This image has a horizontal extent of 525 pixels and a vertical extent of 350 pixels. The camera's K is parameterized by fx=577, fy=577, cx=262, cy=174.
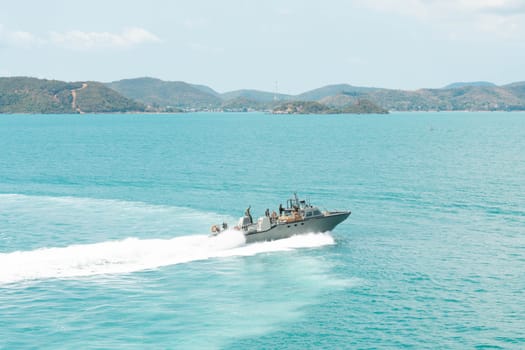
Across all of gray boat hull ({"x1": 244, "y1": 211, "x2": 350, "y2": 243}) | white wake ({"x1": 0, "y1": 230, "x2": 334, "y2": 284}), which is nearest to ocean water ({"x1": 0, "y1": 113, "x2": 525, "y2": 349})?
white wake ({"x1": 0, "y1": 230, "x2": 334, "y2": 284})

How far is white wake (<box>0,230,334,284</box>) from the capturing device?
45.0 m

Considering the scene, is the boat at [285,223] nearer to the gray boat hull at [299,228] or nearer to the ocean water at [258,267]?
the gray boat hull at [299,228]

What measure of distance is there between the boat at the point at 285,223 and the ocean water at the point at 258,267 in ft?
3.14

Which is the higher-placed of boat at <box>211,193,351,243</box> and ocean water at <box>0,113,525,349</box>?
boat at <box>211,193,351,243</box>

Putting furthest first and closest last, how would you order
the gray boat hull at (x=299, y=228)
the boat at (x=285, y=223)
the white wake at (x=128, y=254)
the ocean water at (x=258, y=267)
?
the gray boat hull at (x=299, y=228)
the boat at (x=285, y=223)
the white wake at (x=128, y=254)
the ocean water at (x=258, y=267)

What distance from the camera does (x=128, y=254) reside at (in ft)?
159

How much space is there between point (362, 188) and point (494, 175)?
26.2 meters

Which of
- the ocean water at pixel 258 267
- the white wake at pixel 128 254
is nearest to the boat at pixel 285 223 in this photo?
the white wake at pixel 128 254

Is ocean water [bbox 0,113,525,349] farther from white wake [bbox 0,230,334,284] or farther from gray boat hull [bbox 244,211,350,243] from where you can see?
gray boat hull [bbox 244,211,350,243]

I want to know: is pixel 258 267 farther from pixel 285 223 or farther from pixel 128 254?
pixel 128 254

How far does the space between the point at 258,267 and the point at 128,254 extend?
36.1 ft

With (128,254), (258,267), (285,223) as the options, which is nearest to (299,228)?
(285,223)

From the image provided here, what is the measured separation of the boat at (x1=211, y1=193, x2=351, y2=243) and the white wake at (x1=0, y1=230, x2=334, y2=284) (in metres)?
0.63

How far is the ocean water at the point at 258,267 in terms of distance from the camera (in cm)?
3459
